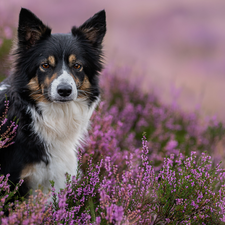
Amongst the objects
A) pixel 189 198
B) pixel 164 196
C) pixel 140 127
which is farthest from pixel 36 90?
pixel 140 127

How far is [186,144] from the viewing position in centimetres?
627

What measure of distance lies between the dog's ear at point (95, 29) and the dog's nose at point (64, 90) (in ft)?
3.39

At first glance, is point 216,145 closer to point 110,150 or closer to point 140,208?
point 110,150

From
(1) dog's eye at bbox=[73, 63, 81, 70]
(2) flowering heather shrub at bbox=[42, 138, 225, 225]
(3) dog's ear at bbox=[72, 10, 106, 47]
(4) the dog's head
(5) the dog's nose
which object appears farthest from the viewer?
(3) dog's ear at bbox=[72, 10, 106, 47]

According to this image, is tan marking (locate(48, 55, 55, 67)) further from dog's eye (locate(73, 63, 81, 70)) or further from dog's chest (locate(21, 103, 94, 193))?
dog's chest (locate(21, 103, 94, 193))

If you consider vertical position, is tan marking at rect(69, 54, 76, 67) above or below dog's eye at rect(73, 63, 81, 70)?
above

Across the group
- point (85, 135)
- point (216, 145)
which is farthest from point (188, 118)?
point (85, 135)

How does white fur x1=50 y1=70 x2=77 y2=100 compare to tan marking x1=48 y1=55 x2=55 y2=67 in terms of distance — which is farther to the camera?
tan marking x1=48 y1=55 x2=55 y2=67

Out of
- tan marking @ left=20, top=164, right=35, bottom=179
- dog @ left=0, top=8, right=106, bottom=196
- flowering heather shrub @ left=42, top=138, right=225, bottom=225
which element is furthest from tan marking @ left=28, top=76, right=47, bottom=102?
flowering heather shrub @ left=42, top=138, right=225, bottom=225

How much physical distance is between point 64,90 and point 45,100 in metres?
0.41

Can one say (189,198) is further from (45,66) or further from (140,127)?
(140,127)

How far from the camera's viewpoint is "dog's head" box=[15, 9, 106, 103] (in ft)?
10.1

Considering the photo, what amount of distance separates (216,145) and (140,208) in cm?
435

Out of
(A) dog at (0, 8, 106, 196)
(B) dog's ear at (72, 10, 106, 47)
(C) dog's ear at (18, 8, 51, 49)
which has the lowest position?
(A) dog at (0, 8, 106, 196)
